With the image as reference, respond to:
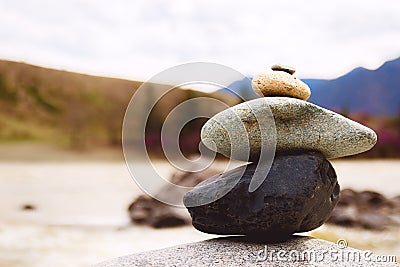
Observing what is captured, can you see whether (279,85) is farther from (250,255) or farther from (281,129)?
(250,255)

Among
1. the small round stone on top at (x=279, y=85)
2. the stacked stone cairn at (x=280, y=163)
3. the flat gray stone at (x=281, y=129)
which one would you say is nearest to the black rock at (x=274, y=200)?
the stacked stone cairn at (x=280, y=163)

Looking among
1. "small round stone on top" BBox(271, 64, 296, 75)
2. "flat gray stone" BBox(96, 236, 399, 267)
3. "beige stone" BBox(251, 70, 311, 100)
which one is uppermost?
"small round stone on top" BBox(271, 64, 296, 75)

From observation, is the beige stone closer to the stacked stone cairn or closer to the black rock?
the stacked stone cairn

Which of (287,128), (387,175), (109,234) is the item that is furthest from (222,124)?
(387,175)

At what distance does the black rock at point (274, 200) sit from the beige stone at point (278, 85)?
1.19 ft

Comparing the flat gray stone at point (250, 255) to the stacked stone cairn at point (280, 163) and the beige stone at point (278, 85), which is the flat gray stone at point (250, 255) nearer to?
the stacked stone cairn at point (280, 163)

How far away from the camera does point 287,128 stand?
103 inches

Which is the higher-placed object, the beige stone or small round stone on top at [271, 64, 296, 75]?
small round stone on top at [271, 64, 296, 75]

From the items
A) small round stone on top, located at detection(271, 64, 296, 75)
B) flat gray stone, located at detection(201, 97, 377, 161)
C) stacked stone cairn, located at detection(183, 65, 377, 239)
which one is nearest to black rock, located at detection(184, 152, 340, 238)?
stacked stone cairn, located at detection(183, 65, 377, 239)

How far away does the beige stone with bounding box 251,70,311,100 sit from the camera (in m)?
2.67

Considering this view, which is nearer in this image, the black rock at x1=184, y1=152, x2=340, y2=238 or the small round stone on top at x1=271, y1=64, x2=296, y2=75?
the black rock at x1=184, y1=152, x2=340, y2=238

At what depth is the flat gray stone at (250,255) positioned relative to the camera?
8.17 ft

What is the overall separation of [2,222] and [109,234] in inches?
57.0

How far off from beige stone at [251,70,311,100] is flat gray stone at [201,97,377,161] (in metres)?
0.11
